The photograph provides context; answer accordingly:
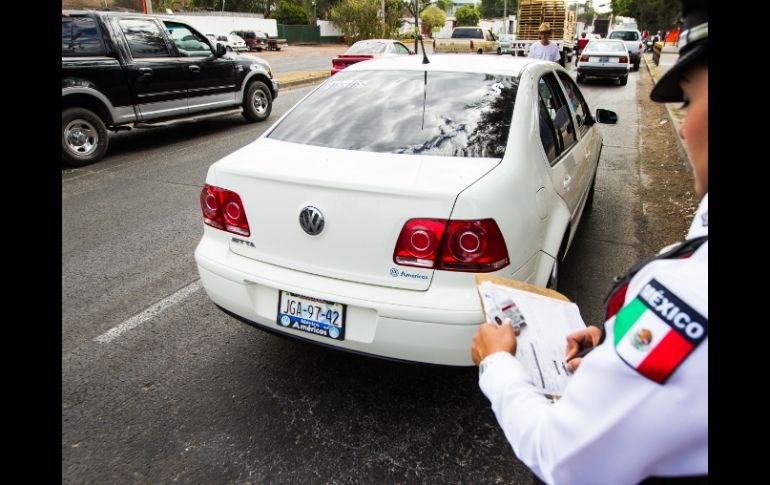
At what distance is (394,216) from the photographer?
219 centimetres

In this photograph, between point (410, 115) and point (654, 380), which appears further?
point (410, 115)

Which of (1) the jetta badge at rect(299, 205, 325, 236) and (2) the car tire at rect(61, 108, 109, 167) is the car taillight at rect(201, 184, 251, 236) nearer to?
(1) the jetta badge at rect(299, 205, 325, 236)

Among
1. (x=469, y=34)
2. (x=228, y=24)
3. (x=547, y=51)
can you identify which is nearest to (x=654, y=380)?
(x=547, y=51)

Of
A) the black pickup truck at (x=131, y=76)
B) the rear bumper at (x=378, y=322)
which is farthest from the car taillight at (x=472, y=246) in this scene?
the black pickup truck at (x=131, y=76)

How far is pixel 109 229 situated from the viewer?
5.01 meters

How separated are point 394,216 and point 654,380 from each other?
1.47 metres

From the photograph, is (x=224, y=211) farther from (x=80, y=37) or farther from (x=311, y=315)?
(x=80, y=37)

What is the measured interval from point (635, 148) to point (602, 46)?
11.1m

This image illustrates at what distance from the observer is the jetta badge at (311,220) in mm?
2303

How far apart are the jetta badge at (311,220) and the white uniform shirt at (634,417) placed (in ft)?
4.82
